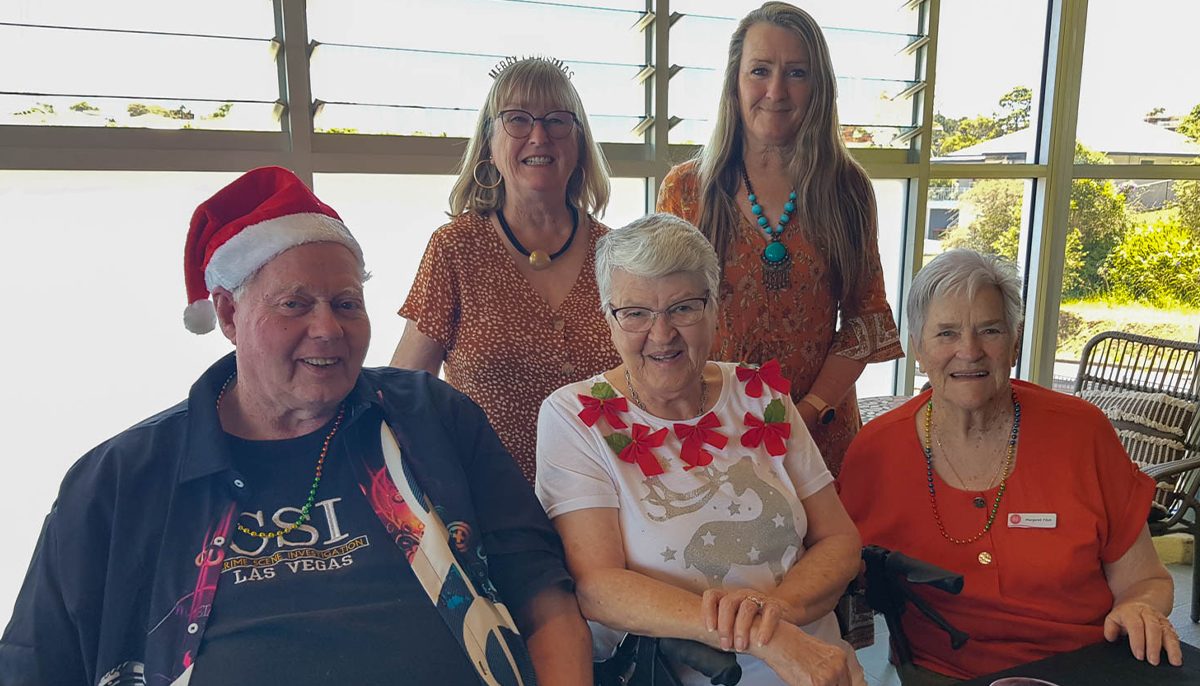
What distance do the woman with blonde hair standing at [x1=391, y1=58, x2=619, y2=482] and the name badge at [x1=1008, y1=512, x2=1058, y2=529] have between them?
900mm

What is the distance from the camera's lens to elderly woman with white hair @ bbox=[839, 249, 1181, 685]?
165 cm

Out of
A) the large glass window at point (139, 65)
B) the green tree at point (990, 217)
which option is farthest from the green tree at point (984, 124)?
the large glass window at point (139, 65)

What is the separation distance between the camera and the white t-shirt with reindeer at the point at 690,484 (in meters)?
1.51

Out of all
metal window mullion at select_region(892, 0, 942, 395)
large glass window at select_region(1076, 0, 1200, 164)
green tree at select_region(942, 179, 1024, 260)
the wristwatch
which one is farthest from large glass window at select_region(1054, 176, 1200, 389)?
the wristwatch

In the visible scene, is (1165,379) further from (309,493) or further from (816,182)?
(309,493)

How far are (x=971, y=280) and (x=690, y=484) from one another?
72 centimetres

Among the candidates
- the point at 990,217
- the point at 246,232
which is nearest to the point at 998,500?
the point at 246,232

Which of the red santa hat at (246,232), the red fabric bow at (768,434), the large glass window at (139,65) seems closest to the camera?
the red santa hat at (246,232)

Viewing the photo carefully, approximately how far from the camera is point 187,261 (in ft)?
4.71

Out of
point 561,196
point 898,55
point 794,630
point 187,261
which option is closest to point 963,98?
point 898,55

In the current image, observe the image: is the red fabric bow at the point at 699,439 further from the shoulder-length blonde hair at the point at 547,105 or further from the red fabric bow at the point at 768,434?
the shoulder-length blonde hair at the point at 547,105

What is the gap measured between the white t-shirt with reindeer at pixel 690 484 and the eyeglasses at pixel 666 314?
154 mm

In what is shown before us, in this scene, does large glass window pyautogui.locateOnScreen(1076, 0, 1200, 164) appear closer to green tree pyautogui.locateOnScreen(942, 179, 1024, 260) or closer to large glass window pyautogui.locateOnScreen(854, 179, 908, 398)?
green tree pyautogui.locateOnScreen(942, 179, 1024, 260)

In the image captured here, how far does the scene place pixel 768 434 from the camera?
1632 millimetres
